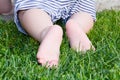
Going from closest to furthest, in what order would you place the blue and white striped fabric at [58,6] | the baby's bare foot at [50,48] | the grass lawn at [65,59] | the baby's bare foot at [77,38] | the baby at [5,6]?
the grass lawn at [65,59] < the baby's bare foot at [50,48] < the baby's bare foot at [77,38] < the blue and white striped fabric at [58,6] < the baby at [5,6]

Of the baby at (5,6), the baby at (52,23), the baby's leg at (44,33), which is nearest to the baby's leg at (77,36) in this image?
the baby at (52,23)

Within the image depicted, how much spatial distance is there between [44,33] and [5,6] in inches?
27.5

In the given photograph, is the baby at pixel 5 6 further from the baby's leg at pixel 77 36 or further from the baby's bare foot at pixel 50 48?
the baby's bare foot at pixel 50 48

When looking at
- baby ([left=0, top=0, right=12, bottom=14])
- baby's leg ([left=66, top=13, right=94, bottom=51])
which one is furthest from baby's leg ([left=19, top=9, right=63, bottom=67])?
baby ([left=0, top=0, right=12, bottom=14])

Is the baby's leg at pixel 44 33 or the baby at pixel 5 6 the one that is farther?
the baby at pixel 5 6

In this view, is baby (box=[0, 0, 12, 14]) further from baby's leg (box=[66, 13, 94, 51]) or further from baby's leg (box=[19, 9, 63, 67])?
baby's leg (box=[66, 13, 94, 51])

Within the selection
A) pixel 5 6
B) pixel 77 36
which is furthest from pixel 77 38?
pixel 5 6

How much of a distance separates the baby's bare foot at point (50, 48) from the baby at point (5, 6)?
706 mm

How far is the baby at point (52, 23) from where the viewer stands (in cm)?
205

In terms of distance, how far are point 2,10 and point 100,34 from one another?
2.38 feet

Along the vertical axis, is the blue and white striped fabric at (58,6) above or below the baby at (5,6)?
above

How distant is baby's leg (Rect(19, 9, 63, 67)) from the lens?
2.00 metres

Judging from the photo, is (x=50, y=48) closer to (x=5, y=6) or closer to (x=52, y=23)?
(x=52, y=23)

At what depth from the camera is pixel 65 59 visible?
2059 millimetres
